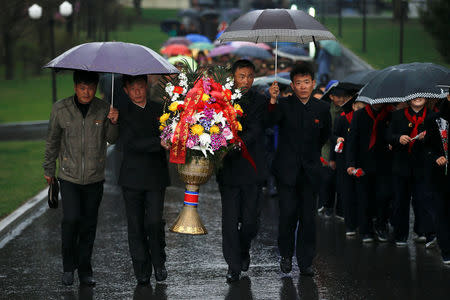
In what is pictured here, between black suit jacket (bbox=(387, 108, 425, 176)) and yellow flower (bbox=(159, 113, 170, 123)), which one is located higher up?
yellow flower (bbox=(159, 113, 170, 123))

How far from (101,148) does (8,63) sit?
3764 centimetres

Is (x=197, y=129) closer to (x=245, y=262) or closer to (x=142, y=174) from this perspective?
(x=142, y=174)

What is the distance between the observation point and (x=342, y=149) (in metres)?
11.5

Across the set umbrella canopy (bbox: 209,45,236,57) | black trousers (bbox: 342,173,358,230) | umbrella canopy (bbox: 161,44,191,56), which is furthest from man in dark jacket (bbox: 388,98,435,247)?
umbrella canopy (bbox: 161,44,191,56)

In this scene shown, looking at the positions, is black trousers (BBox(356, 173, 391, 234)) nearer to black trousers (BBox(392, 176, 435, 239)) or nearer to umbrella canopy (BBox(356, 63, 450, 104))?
black trousers (BBox(392, 176, 435, 239))

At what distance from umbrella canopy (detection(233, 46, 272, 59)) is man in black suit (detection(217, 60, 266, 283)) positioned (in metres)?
14.4

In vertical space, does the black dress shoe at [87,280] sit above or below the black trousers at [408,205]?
below

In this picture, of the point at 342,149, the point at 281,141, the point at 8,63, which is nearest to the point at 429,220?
the point at 342,149

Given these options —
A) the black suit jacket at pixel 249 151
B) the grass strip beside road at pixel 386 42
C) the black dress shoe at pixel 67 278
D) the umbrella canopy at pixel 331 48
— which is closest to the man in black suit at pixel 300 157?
the black suit jacket at pixel 249 151

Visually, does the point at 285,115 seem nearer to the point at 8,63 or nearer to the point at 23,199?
the point at 23,199

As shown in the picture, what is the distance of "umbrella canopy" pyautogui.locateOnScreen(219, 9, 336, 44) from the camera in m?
8.48

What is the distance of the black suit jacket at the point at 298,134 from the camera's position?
8.66 m

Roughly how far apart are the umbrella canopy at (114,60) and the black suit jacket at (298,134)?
125cm

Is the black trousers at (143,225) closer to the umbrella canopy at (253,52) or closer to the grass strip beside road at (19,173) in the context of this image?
the grass strip beside road at (19,173)
